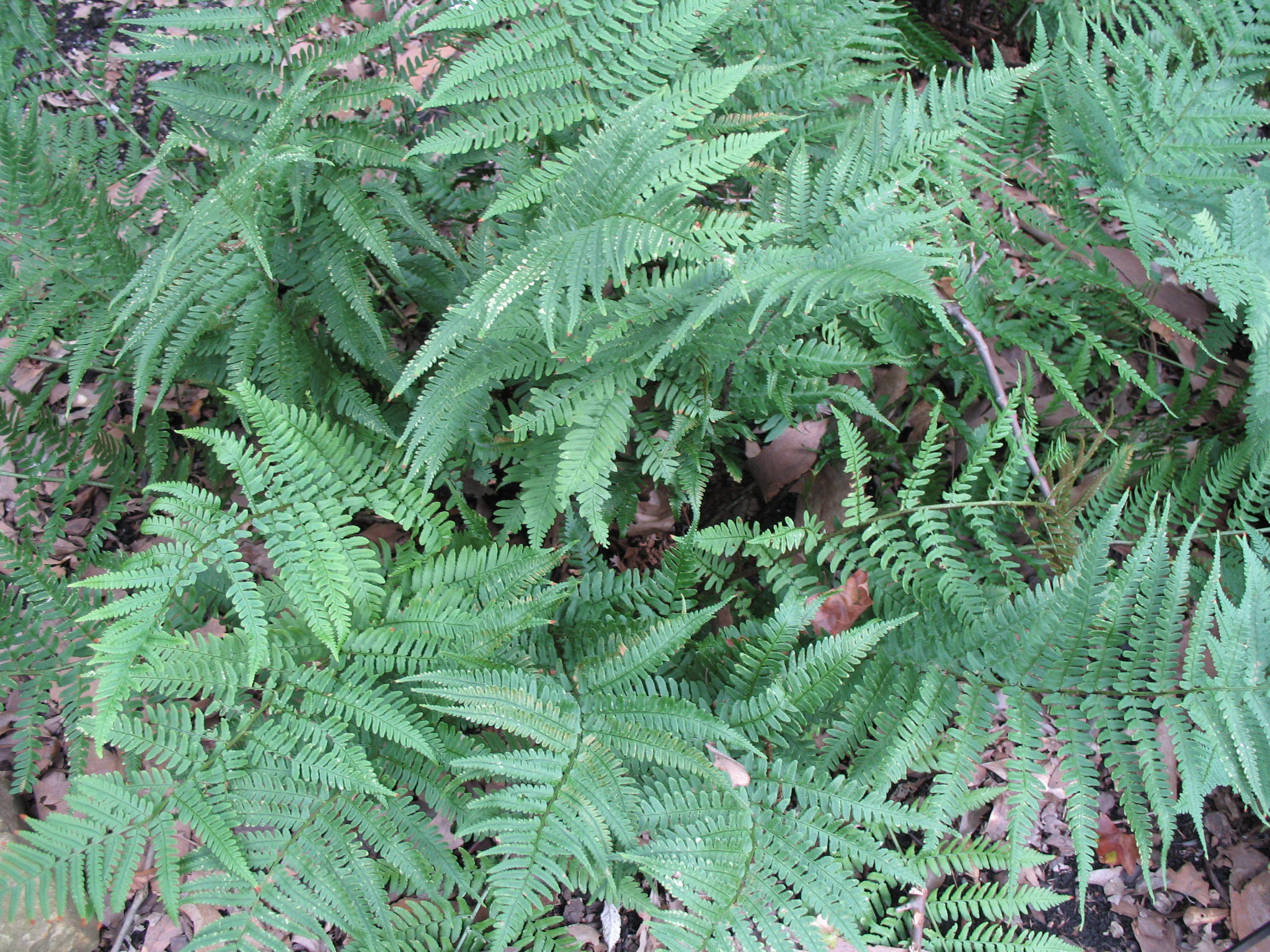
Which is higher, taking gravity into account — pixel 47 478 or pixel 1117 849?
pixel 47 478

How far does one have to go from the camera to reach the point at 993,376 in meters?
2.87

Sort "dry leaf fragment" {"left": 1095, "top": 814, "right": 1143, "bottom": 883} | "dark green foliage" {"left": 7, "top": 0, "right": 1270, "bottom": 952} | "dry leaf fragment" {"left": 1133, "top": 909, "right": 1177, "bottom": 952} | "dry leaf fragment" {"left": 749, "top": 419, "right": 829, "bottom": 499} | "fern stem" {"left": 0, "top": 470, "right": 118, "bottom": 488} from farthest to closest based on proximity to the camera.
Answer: "dry leaf fragment" {"left": 749, "top": 419, "right": 829, "bottom": 499}
"fern stem" {"left": 0, "top": 470, "right": 118, "bottom": 488}
"dry leaf fragment" {"left": 1095, "top": 814, "right": 1143, "bottom": 883}
"dry leaf fragment" {"left": 1133, "top": 909, "right": 1177, "bottom": 952}
"dark green foliage" {"left": 7, "top": 0, "right": 1270, "bottom": 952}

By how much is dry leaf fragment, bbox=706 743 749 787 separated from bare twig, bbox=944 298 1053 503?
51.4 inches

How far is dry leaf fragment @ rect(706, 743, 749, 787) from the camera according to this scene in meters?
2.22

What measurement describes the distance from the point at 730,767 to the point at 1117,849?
151 centimetres

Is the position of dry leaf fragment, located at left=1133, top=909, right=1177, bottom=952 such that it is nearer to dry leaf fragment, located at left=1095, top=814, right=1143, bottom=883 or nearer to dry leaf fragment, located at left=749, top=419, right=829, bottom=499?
dry leaf fragment, located at left=1095, top=814, right=1143, bottom=883

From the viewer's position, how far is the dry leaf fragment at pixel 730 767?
2.22m

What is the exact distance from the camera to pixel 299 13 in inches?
98.6

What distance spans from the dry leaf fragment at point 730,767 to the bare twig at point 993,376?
1.30 metres

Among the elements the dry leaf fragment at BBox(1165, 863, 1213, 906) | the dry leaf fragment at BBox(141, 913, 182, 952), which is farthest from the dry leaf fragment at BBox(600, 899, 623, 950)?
the dry leaf fragment at BBox(1165, 863, 1213, 906)

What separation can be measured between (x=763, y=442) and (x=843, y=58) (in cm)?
151

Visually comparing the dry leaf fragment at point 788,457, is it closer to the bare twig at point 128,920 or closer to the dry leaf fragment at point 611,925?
the dry leaf fragment at point 611,925

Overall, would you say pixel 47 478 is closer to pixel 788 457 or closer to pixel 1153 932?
pixel 788 457

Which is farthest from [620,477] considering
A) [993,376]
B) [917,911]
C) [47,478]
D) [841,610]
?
[47,478]
